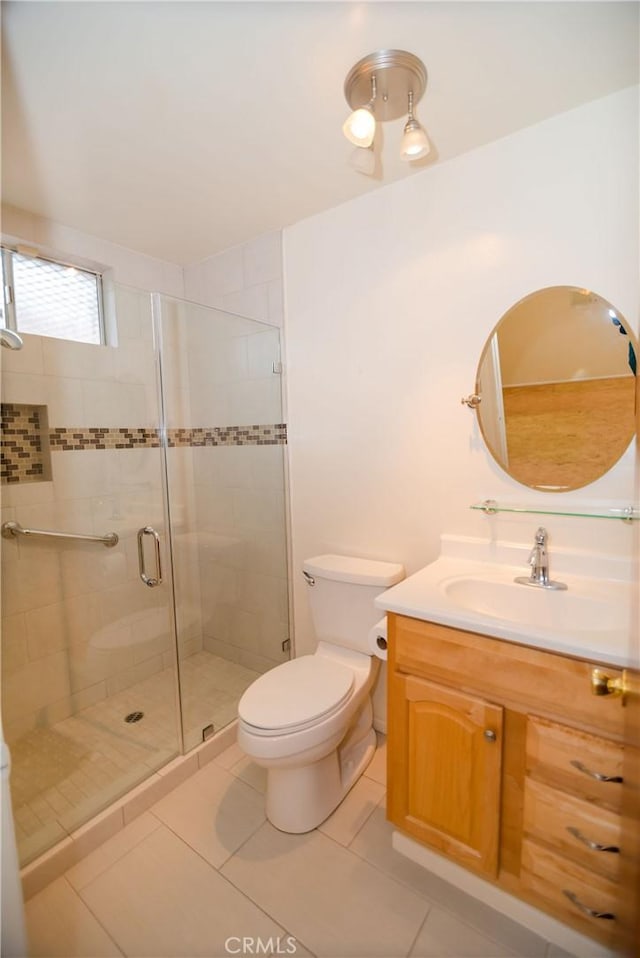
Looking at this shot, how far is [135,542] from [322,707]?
117 cm

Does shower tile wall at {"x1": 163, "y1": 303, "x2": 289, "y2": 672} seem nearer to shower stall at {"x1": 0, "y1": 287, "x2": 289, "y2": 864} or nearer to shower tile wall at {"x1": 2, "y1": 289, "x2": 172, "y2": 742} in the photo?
shower stall at {"x1": 0, "y1": 287, "x2": 289, "y2": 864}

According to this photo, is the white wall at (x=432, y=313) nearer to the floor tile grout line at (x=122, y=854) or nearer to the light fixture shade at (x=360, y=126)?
the light fixture shade at (x=360, y=126)

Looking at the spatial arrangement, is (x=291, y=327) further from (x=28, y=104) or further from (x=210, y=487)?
(x=28, y=104)

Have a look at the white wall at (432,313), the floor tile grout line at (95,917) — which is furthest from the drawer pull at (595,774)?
the floor tile grout line at (95,917)

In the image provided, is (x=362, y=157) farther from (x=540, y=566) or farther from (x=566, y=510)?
(x=540, y=566)

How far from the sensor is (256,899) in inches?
46.6

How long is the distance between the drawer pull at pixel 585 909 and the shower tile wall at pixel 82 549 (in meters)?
1.59

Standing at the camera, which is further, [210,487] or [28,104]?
[210,487]

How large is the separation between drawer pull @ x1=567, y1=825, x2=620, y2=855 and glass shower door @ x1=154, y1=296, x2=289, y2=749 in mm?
1422

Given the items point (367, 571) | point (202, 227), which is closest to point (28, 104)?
point (202, 227)

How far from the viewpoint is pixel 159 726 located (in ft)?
5.83

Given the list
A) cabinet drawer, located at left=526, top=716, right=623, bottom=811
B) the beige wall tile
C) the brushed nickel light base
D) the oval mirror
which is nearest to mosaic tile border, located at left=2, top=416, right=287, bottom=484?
the beige wall tile

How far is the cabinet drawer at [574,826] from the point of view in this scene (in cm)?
93

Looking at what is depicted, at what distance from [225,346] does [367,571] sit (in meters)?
1.32
